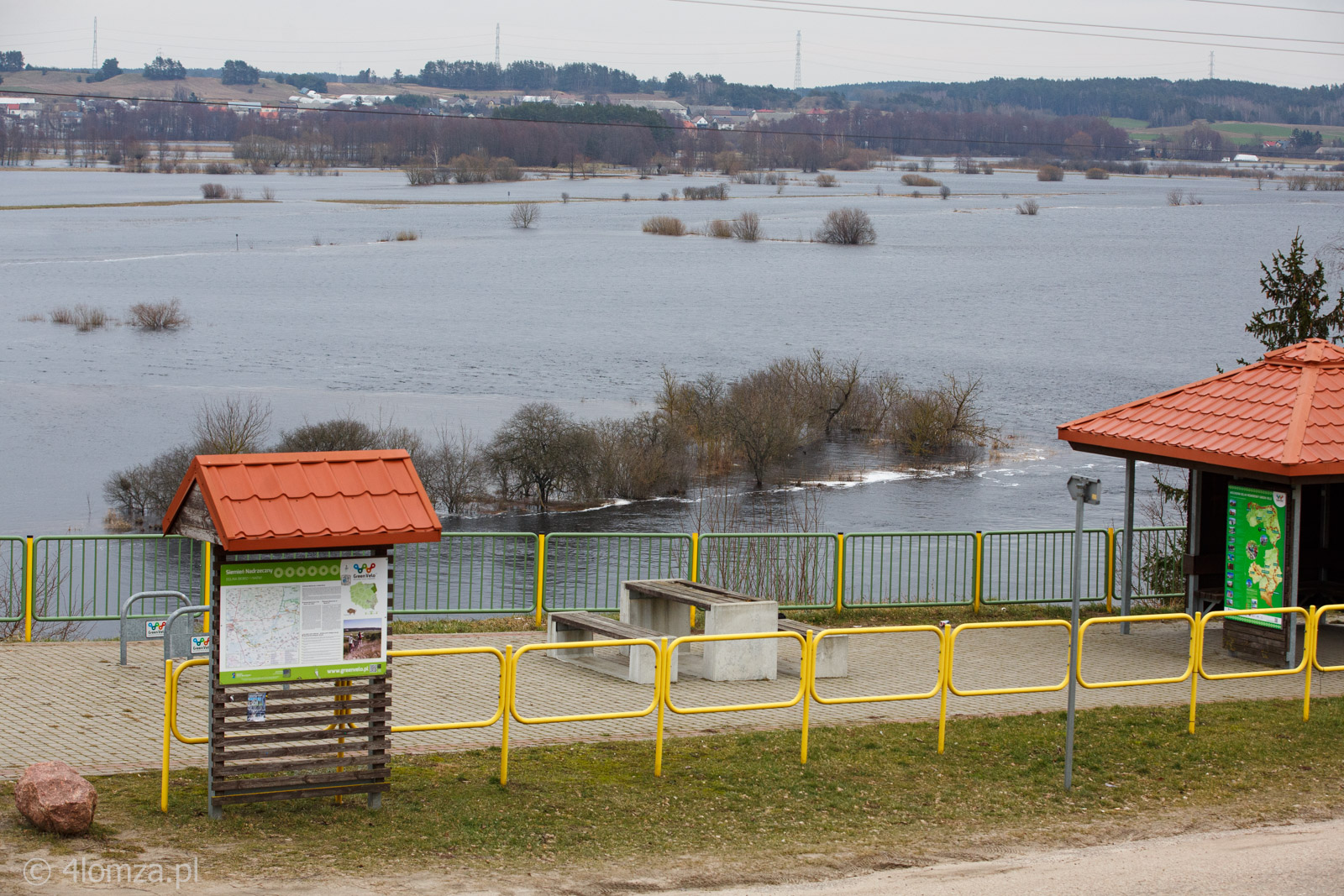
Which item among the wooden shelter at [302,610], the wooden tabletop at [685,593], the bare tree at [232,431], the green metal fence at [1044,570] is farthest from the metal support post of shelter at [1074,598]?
the bare tree at [232,431]

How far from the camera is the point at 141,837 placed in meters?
8.28

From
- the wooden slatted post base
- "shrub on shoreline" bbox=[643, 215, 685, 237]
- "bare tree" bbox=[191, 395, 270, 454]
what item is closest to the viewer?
the wooden slatted post base

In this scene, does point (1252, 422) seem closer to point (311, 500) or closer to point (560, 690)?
point (560, 690)

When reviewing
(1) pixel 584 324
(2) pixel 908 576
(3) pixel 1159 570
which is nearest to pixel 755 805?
(2) pixel 908 576

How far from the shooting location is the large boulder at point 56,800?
26.6ft

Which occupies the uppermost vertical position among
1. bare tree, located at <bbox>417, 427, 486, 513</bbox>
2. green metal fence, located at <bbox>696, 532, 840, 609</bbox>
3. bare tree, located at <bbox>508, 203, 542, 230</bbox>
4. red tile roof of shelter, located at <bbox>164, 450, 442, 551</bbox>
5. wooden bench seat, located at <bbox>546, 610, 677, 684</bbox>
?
bare tree, located at <bbox>508, 203, 542, 230</bbox>

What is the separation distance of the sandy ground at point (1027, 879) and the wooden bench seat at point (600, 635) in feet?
13.9

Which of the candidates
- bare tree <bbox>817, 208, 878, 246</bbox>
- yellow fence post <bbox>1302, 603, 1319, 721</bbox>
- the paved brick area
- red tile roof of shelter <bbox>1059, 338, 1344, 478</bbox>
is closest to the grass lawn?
yellow fence post <bbox>1302, 603, 1319, 721</bbox>

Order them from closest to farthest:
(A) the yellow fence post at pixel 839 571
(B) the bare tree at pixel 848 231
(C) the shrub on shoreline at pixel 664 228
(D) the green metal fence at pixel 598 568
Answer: (A) the yellow fence post at pixel 839 571 → (D) the green metal fence at pixel 598 568 → (B) the bare tree at pixel 848 231 → (C) the shrub on shoreline at pixel 664 228

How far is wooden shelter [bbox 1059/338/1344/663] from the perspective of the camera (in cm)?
1400

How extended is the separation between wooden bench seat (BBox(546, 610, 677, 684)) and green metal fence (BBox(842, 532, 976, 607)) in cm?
Answer: 399

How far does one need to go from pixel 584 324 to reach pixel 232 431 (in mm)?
43060

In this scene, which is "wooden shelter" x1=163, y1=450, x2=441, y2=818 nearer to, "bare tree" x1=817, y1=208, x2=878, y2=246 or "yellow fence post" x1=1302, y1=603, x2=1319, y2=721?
"yellow fence post" x1=1302, y1=603, x2=1319, y2=721

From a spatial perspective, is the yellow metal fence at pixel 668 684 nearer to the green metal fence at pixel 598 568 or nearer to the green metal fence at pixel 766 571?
the green metal fence at pixel 766 571
